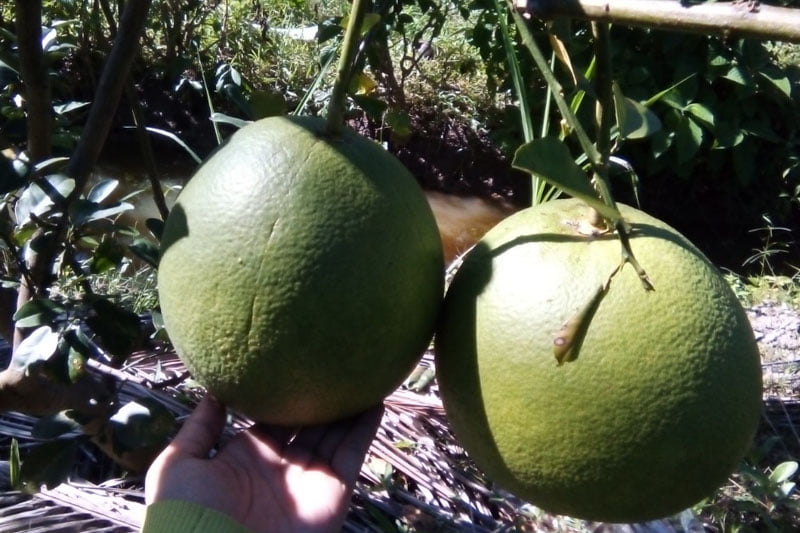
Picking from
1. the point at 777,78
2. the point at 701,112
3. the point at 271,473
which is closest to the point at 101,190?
the point at 271,473

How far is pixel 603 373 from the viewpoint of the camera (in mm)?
740

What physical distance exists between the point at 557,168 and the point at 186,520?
60cm

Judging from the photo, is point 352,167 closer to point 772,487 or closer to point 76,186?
point 76,186

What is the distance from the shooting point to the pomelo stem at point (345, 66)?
751 mm

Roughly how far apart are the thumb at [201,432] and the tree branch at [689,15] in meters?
0.75

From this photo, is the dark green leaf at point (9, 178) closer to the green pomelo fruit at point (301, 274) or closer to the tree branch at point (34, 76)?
the tree branch at point (34, 76)

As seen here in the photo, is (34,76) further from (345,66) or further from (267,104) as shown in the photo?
(345,66)

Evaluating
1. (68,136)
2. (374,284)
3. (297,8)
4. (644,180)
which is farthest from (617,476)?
(297,8)

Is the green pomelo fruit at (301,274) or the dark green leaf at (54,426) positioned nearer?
the green pomelo fruit at (301,274)

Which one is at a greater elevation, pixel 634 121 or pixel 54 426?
pixel 634 121

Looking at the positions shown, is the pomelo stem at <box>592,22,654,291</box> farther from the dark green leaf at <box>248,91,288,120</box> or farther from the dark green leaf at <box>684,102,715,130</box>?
the dark green leaf at <box>684,102,715,130</box>

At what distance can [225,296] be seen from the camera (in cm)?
80

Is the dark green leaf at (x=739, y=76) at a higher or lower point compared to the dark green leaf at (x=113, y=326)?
lower

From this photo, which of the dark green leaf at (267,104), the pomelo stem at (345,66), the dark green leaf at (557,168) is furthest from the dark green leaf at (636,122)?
the dark green leaf at (267,104)
